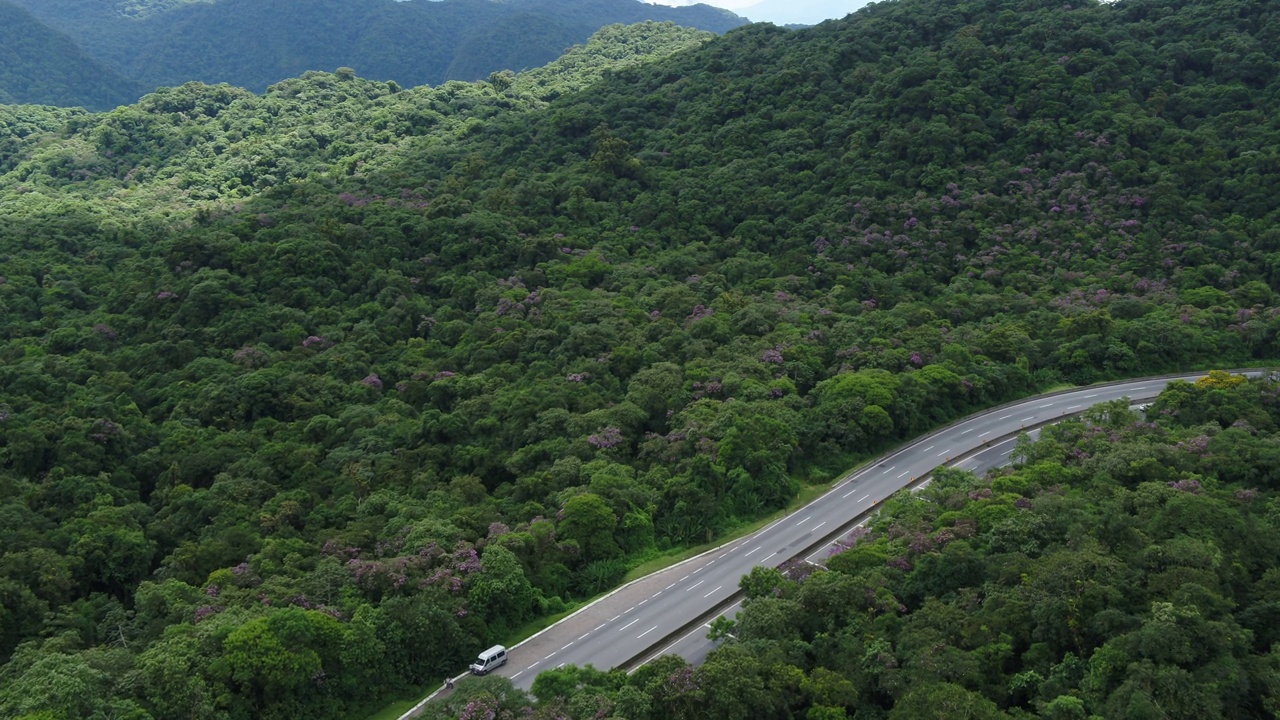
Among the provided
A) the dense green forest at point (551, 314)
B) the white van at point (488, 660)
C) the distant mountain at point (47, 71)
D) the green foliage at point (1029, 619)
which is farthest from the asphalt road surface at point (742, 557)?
the distant mountain at point (47, 71)

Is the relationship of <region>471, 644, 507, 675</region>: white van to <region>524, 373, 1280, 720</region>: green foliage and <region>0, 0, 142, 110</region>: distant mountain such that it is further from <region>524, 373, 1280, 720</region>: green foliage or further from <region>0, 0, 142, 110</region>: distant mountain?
<region>0, 0, 142, 110</region>: distant mountain

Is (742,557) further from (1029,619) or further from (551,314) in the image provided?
(551,314)

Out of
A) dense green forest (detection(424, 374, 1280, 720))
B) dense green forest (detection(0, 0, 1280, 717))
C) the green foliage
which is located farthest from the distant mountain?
the green foliage

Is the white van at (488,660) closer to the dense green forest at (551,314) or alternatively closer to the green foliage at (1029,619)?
the dense green forest at (551,314)

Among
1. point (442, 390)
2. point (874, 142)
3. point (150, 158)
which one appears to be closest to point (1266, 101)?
point (874, 142)

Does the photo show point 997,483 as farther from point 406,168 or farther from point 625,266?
point 406,168

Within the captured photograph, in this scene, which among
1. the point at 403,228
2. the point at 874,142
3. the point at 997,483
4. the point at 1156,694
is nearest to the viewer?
the point at 1156,694
